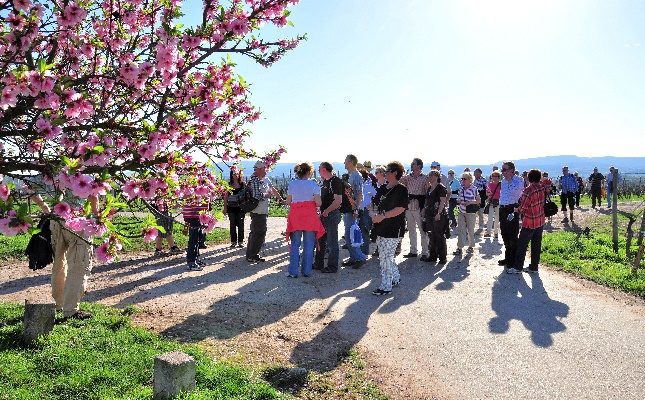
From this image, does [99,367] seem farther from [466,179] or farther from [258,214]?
[466,179]

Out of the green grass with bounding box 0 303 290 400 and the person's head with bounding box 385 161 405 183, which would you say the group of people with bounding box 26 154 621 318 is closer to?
the person's head with bounding box 385 161 405 183

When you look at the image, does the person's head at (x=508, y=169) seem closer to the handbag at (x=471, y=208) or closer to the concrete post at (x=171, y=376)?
the handbag at (x=471, y=208)

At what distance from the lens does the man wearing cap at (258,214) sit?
939cm

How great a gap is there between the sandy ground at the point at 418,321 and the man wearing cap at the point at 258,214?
47 centimetres

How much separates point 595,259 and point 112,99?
30.7ft

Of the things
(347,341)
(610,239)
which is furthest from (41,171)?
(610,239)

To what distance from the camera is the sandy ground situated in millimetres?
4297

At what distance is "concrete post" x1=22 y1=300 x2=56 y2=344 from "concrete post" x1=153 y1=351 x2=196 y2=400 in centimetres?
203

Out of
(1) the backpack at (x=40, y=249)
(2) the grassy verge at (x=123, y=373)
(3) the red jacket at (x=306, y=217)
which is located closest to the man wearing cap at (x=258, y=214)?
(3) the red jacket at (x=306, y=217)

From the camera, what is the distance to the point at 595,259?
31.5 feet

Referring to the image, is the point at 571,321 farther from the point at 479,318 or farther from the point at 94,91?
the point at 94,91

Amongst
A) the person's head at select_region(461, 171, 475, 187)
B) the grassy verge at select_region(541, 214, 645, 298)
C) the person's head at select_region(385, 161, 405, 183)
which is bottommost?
the grassy verge at select_region(541, 214, 645, 298)

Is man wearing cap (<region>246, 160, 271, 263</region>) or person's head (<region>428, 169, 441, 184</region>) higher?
person's head (<region>428, 169, 441, 184</region>)

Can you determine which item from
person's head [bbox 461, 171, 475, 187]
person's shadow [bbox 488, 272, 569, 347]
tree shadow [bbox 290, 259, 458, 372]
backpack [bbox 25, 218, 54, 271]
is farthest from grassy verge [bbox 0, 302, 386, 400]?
person's head [bbox 461, 171, 475, 187]
